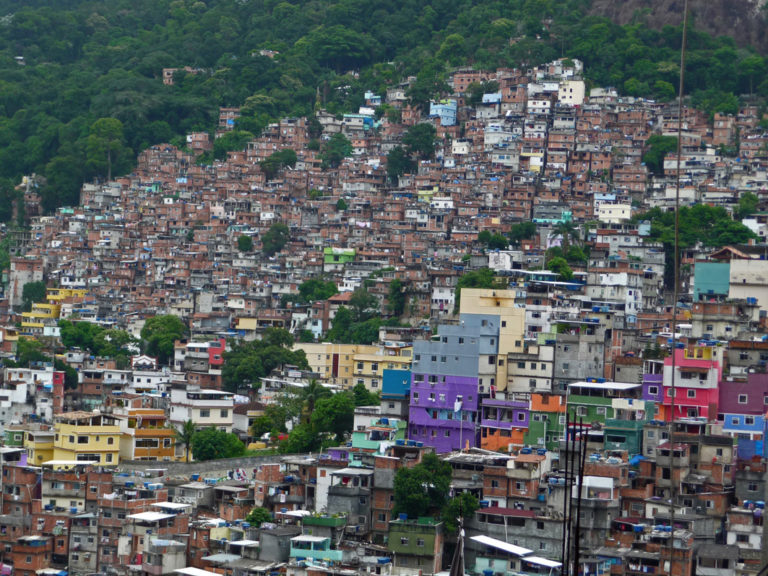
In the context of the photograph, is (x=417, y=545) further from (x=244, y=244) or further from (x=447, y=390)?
(x=244, y=244)

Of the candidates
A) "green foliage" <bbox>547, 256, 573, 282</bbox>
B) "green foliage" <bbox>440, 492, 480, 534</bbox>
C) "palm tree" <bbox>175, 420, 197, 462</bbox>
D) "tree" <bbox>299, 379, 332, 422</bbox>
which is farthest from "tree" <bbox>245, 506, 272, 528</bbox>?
"green foliage" <bbox>547, 256, 573, 282</bbox>

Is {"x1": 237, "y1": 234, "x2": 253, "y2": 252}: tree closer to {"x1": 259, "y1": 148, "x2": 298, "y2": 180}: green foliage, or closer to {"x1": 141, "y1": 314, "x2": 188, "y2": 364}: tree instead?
{"x1": 259, "y1": 148, "x2": 298, "y2": 180}: green foliage

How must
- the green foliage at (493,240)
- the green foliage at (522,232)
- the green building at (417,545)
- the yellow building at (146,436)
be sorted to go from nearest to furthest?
the green building at (417,545)
the yellow building at (146,436)
the green foliage at (493,240)
the green foliage at (522,232)

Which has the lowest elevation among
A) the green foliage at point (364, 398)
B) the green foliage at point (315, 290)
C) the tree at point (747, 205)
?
the green foliage at point (364, 398)

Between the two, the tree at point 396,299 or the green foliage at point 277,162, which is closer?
the tree at point 396,299

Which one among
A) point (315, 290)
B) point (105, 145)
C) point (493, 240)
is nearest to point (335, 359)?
Result: point (315, 290)

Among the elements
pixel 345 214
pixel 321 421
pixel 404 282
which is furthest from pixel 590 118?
pixel 321 421

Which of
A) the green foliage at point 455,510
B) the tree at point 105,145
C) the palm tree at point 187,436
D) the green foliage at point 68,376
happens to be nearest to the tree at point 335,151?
the tree at point 105,145

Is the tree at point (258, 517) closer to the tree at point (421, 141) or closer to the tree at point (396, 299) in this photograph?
the tree at point (396, 299)
